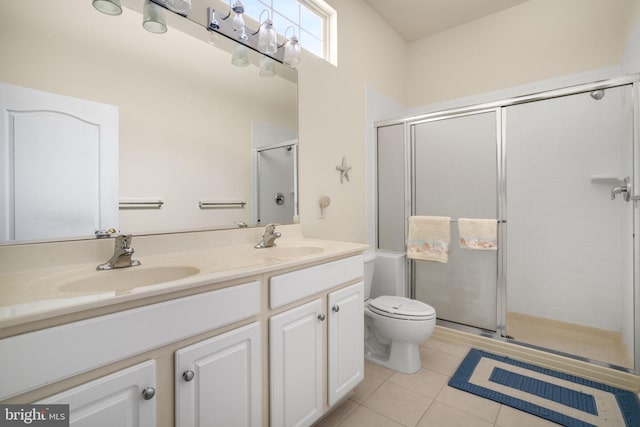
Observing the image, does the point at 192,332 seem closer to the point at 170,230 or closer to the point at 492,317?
the point at 170,230

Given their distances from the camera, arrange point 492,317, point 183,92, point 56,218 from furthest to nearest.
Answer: point 492,317
point 183,92
point 56,218

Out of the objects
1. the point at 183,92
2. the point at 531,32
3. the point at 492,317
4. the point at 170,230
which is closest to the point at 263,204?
the point at 170,230

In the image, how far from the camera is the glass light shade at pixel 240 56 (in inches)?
64.5

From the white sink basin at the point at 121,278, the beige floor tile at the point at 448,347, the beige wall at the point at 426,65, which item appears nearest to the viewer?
the white sink basin at the point at 121,278

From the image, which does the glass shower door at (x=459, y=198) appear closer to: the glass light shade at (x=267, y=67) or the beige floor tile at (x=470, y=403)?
the beige floor tile at (x=470, y=403)

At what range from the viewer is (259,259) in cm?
128

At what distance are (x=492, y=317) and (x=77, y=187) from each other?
2.68 m

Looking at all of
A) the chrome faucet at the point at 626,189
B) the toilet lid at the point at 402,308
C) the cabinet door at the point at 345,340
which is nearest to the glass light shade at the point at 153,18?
the cabinet door at the point at 345,340

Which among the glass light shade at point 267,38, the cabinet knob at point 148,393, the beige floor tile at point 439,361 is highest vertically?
the glass light shade at point 267,38

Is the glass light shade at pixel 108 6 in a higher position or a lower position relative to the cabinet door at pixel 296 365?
higher

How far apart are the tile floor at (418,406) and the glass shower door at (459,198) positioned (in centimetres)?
61

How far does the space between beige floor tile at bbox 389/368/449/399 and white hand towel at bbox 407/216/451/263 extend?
2.69ft

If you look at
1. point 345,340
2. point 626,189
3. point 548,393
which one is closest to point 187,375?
point 345,340

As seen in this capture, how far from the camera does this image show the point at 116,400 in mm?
763
